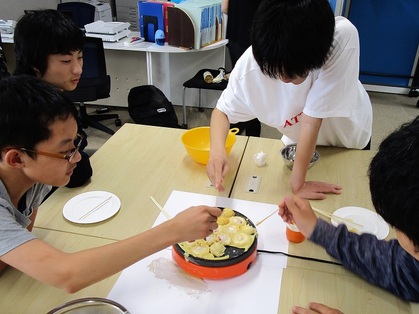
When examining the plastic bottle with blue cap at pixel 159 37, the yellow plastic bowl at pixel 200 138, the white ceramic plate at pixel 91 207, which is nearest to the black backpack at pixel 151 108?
the plastic bottle with blue cap at pixel 159 37

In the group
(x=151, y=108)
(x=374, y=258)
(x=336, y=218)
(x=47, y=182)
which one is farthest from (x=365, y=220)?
(x=151, y=108)

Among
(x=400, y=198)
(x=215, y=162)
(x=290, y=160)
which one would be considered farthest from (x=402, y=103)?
(x=400, y=198)

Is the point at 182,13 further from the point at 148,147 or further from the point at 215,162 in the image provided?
the point at 215,162

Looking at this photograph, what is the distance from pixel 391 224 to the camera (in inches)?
29.4

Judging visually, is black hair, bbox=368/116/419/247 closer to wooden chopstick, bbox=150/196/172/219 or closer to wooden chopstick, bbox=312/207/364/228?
wooden chopstick, bbox=312/207/364/228

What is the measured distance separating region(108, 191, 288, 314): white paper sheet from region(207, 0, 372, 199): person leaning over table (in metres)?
0.37

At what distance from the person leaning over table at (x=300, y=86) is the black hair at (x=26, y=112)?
0.56 metres

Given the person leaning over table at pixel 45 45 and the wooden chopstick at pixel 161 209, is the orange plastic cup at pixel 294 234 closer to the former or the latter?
the wooden chopstick at pixel 161 209

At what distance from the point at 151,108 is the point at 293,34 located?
2.45 m

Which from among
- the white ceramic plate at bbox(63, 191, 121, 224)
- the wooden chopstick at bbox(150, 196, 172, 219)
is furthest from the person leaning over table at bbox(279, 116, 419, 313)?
the white ceramic plate at bbox(63, 191, 121, 224)

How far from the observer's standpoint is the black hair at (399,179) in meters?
0.68

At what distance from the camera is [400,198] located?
0.69 meters

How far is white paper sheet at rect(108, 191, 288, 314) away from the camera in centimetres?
90

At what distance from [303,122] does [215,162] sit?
0.34 m
